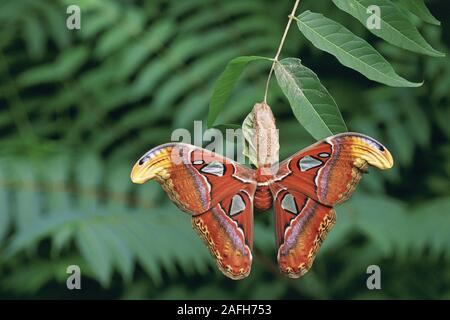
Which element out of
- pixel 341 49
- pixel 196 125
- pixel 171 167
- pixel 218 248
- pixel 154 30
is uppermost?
pixel 154 30

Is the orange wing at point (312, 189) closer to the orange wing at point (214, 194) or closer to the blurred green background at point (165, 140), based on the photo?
the orange wing at point (214, 194)

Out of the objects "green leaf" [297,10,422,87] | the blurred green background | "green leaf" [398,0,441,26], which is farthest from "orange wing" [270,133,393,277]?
the blurred green background

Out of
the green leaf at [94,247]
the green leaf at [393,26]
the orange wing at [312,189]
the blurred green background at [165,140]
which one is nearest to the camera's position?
the orange wing at [312,189]

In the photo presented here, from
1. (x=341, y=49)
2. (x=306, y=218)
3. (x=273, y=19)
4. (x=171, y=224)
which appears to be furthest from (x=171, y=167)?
(x=273, y=19)

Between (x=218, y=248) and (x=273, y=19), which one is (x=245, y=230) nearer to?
(x=218, y=248)

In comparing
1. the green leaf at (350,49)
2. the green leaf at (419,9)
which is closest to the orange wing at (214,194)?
the green leaf at (350,49)
